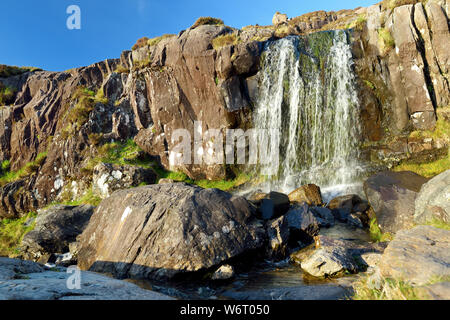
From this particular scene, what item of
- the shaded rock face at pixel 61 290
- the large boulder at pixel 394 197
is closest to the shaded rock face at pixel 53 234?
the shaded rock face at pixel 61 290

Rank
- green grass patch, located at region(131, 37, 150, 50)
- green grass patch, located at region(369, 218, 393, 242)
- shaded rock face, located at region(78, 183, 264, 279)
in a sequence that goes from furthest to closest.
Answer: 1. green grass patch, located at region(131, 37, 150, 50)
2. green grass patch, located at region(369, 218, 393, 242)
3. shaded rock face, located at region(78, 183, 264, 279)

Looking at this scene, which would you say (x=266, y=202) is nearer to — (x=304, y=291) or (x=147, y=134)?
(x=304, y=291)

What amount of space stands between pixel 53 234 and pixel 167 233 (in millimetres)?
10389

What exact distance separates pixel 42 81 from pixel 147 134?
17.1m

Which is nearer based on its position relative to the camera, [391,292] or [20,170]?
[391,292]

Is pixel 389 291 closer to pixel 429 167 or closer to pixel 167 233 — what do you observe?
pixel 167 233

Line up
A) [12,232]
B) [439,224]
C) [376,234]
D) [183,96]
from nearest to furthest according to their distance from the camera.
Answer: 1. [439,224]
2. [376,234]
3. [12,232]
4. [183,96]

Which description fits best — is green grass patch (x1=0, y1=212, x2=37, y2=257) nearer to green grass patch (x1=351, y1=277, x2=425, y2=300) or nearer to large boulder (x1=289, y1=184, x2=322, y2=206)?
large boulder (x1=289, y1=184, x2=322, y2=206)

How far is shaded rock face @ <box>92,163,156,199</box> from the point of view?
21078 mm

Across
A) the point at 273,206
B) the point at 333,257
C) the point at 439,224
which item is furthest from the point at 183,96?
the point at 439,224

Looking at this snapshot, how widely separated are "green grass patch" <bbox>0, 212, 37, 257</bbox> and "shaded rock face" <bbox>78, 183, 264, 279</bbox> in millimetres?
13448

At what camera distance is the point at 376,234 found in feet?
36.7

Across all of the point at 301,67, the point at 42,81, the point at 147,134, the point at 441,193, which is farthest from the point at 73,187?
the point at 441,193

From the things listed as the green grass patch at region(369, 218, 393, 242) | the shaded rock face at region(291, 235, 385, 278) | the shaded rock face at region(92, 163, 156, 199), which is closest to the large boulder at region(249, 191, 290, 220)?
the shaded rock face at region(291, 235, 385, 278)
